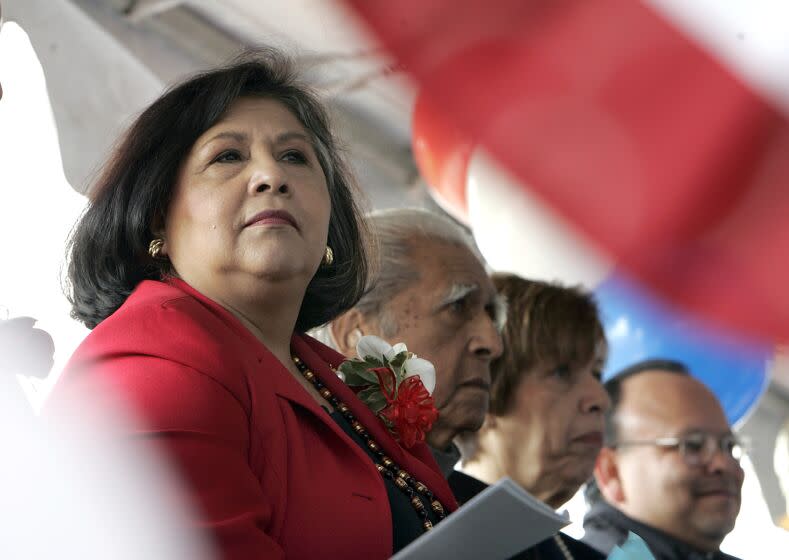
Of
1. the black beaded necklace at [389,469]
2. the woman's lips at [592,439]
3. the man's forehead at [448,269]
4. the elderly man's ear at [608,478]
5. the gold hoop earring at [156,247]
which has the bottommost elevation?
the elderly man's ear at [608,478]

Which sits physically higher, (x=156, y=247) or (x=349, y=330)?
(x=156, y=247)

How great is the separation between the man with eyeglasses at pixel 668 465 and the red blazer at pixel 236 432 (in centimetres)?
125

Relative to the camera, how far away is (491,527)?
991 millimetres

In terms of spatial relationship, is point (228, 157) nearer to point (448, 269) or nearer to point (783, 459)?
point (448, 269)

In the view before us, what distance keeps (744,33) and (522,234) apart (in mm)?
595

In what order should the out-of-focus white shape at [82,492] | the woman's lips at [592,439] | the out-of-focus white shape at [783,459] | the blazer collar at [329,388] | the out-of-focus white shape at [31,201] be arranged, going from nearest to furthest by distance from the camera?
the out-of-focus white shape at [82,492]
the blazer collar at [329,388]
the out-of-focus white shape at [31,201]
the woman's lips at [592,439]
the out-of-focus white shape at [783,459]

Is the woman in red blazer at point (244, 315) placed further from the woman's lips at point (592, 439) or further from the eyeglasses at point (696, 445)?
the eyeglasses at point (696, 445)

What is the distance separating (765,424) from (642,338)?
5.33ft

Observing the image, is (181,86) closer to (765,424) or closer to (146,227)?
(146,227)

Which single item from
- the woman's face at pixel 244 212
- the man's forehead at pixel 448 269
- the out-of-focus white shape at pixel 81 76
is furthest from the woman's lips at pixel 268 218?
the out-of-focus white shape at pixel 81 76

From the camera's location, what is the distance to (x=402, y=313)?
209 centimetres

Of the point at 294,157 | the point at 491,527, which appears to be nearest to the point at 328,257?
the point at 294,157

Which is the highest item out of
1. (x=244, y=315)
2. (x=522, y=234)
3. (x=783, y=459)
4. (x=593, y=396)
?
(x=244, y=315)

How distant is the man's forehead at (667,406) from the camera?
2562mm
